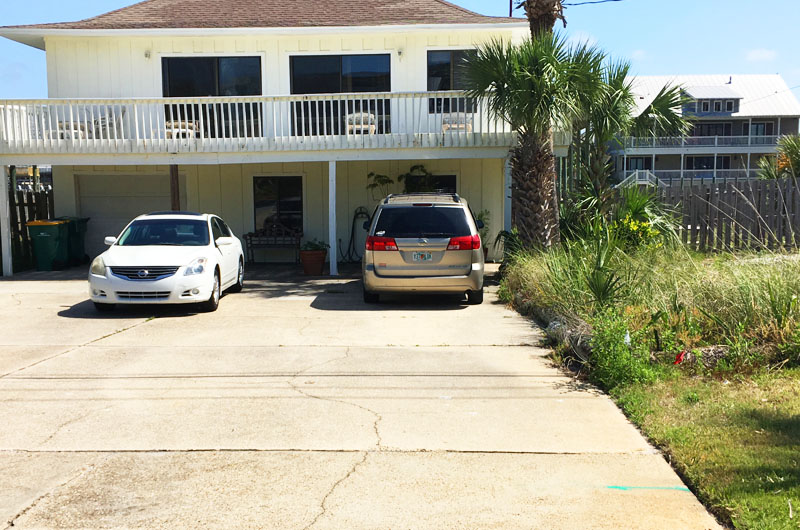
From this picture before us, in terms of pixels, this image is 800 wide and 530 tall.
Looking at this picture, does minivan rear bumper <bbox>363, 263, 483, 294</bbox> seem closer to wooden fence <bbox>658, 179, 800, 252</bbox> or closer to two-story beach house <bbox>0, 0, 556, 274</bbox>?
two-story beach house <bbox>0, 0, 556, 274</bbox>

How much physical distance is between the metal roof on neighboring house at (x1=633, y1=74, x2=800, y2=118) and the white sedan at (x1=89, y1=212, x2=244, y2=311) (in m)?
56.3

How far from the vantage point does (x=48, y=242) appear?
56.4 ft

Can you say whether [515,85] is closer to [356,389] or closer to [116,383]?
[356,389]

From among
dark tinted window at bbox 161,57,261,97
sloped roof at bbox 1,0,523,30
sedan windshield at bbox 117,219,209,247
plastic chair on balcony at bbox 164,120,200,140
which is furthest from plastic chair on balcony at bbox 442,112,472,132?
sedan windshield at bbox 117,219,209,247

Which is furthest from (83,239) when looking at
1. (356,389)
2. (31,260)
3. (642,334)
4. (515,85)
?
(642,334)

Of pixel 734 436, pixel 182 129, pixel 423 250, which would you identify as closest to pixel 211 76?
pixel 182 129

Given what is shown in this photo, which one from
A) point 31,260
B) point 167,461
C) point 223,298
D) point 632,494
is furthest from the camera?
point 31,260

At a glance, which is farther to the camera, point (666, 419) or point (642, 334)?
point (642, 334)

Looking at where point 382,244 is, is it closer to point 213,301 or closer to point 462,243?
point 462,243

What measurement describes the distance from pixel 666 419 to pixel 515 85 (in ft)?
29.1

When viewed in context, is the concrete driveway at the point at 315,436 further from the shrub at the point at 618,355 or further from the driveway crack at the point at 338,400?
the shrub at the point at 618,355

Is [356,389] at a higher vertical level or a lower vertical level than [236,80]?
lower

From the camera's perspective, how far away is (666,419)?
18.6 ft

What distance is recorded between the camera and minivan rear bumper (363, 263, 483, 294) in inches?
452
